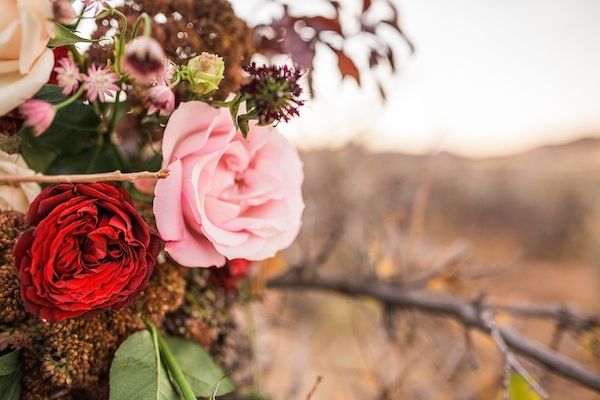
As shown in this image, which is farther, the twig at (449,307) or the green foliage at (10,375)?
the twig at (449,307)

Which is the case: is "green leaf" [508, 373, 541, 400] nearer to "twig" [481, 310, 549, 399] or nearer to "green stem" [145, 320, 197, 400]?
"twig" [481, 310, 549, 399]

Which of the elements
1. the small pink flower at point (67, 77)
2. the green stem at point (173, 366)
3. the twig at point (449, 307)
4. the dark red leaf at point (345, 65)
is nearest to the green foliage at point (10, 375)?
the green stem at point (173, 366)

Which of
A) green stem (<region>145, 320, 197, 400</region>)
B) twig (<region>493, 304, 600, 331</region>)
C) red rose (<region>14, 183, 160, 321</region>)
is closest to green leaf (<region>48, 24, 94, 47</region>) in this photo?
red rose (<region>14, 183, 160, 321</region>)

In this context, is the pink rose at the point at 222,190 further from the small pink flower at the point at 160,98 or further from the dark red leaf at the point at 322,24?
the dark red leaf at the point at 322,24

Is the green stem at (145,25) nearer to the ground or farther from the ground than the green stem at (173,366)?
farther from the ground

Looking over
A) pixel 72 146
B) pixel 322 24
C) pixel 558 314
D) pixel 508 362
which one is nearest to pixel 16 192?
pixel 72 146

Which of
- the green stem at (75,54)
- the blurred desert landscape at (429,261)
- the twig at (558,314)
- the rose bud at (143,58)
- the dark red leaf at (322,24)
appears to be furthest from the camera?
the blurred desert landscape at (429,261)

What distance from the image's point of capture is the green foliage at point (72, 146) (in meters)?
0.45

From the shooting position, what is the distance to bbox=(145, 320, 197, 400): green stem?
1.28 feet

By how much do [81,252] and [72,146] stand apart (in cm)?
14

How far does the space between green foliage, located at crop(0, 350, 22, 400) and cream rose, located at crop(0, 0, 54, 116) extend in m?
0.19

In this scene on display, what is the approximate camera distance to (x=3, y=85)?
0.36m

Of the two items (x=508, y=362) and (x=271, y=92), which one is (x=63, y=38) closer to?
(x=271, y=92)

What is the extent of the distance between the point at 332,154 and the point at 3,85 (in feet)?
4.86
